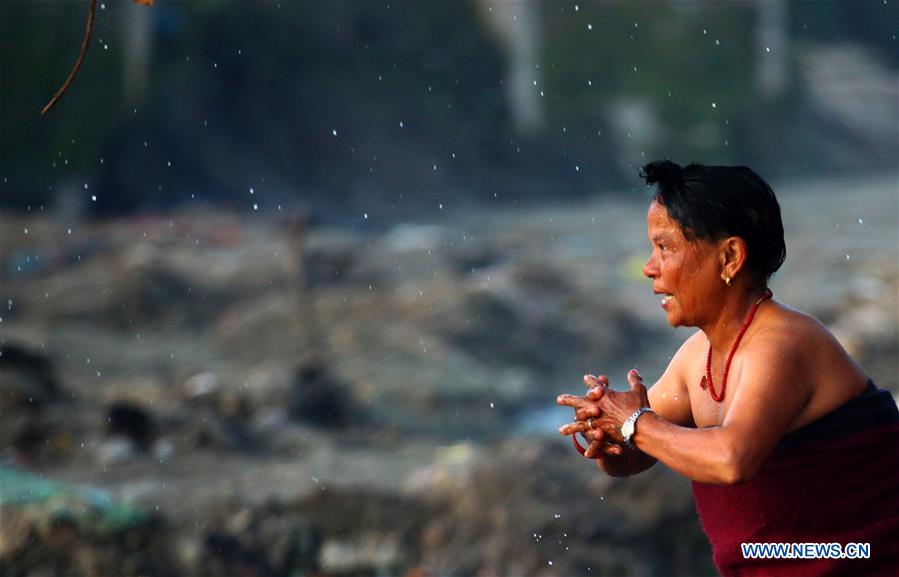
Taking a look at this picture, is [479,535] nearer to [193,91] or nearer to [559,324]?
[559,324]

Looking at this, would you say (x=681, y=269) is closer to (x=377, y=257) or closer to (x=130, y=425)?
(x=130, y=425)

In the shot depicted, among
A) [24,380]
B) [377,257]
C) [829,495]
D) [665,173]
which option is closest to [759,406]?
[829,495]

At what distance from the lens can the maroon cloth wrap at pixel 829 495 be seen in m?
2.20

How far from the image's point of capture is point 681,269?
2.29 metres

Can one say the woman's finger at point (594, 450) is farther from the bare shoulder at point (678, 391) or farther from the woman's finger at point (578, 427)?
the bare shoulder at point (678, 391)

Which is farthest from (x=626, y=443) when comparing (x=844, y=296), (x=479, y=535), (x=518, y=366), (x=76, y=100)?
(x=76, y=100)

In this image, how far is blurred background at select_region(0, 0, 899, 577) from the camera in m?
6.31

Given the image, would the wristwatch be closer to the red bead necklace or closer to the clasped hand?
the clasped hand

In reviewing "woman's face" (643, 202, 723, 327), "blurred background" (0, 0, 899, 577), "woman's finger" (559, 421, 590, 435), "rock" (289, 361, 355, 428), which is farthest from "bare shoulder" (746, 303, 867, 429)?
"rock" (289, 361, 355, 428)

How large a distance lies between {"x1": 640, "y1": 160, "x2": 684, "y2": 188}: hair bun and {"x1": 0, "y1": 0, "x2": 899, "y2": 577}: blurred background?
3.92m

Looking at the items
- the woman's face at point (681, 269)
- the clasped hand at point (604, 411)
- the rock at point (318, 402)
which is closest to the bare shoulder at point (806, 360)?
the woman's face at point (681, 269)

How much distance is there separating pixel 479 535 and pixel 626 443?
406 cm

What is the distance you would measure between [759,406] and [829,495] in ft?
0.83

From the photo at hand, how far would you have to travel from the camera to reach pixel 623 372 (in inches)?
421
